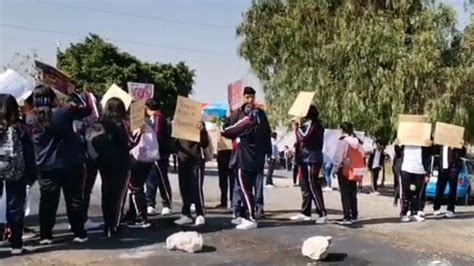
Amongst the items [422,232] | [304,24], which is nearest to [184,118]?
[422,232]

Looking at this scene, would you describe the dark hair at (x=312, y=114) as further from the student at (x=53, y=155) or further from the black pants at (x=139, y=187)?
the student at (x=53, y=155)

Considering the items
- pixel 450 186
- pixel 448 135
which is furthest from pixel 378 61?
pixel 448 135

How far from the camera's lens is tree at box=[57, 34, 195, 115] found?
33125 millimetres

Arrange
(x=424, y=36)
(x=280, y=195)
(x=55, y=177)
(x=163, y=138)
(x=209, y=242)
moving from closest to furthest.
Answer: (x=55, y=177) → (x=209, y=242) → (x=163, y=138) → (x=280, y=195) → (x=424, y=36)

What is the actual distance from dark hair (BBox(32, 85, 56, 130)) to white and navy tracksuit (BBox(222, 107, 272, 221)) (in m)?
2.50

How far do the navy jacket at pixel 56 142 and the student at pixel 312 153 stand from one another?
3696mm

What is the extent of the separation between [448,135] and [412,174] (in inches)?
57.7

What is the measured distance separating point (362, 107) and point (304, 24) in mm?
3276

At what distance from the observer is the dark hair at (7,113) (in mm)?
7836

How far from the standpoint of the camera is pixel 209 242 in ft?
29.3

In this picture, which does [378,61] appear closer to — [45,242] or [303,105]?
[303,105]

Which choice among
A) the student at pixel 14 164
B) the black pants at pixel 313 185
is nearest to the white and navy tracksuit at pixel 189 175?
the black pants at pixel 313 185

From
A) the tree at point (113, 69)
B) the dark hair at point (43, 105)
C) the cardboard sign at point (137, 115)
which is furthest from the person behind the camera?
the tree at point (113, 69)

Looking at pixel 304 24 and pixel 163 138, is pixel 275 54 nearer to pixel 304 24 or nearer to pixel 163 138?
pixel 304 24
